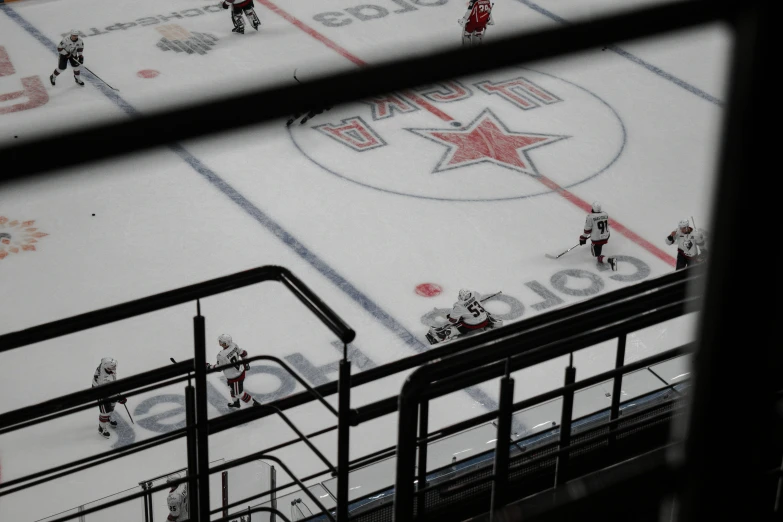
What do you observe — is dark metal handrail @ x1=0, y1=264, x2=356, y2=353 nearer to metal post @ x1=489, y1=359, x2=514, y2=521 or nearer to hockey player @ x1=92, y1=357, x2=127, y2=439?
metal post @ x1=489, y1=359, x2=514, y2=521

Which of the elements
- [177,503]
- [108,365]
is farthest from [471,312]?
[177,503]

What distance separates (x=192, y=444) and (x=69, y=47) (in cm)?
623

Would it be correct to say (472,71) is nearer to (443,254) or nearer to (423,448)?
(423,448)

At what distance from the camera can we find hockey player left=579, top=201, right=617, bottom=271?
577cm

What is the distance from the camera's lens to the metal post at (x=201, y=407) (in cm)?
163

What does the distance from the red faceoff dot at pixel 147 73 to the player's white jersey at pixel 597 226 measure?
11.5 ft

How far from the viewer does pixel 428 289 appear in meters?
5.70

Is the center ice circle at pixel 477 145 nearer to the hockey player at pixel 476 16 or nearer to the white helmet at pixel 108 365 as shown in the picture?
the hockey player at pixel 476 16

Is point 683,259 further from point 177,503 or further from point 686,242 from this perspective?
point 177,503

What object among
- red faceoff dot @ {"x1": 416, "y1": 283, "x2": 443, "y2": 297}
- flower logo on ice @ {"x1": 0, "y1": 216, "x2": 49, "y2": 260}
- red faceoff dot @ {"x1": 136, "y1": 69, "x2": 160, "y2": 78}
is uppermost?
red faceoff dot @ {"x1": 136, "y1": 69, "x2": 160, "y2": 78}

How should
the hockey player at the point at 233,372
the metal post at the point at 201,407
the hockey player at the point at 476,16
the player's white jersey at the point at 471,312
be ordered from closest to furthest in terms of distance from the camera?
the metal post at the point at 201,407, the hockey player at the point at 233,372, the player's white jersey at the point at 471,312, the hockey player at the point at 476,16

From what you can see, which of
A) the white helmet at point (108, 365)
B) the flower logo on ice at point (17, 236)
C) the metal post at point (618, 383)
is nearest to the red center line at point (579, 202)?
the white helmet at point (108, 365)

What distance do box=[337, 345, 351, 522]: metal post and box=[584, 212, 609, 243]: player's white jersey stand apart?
4.27 m

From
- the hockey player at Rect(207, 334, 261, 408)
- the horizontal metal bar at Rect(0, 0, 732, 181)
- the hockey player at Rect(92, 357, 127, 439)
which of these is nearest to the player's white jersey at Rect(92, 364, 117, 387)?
the hockey player at Rect(92, 357, 127, 439)
